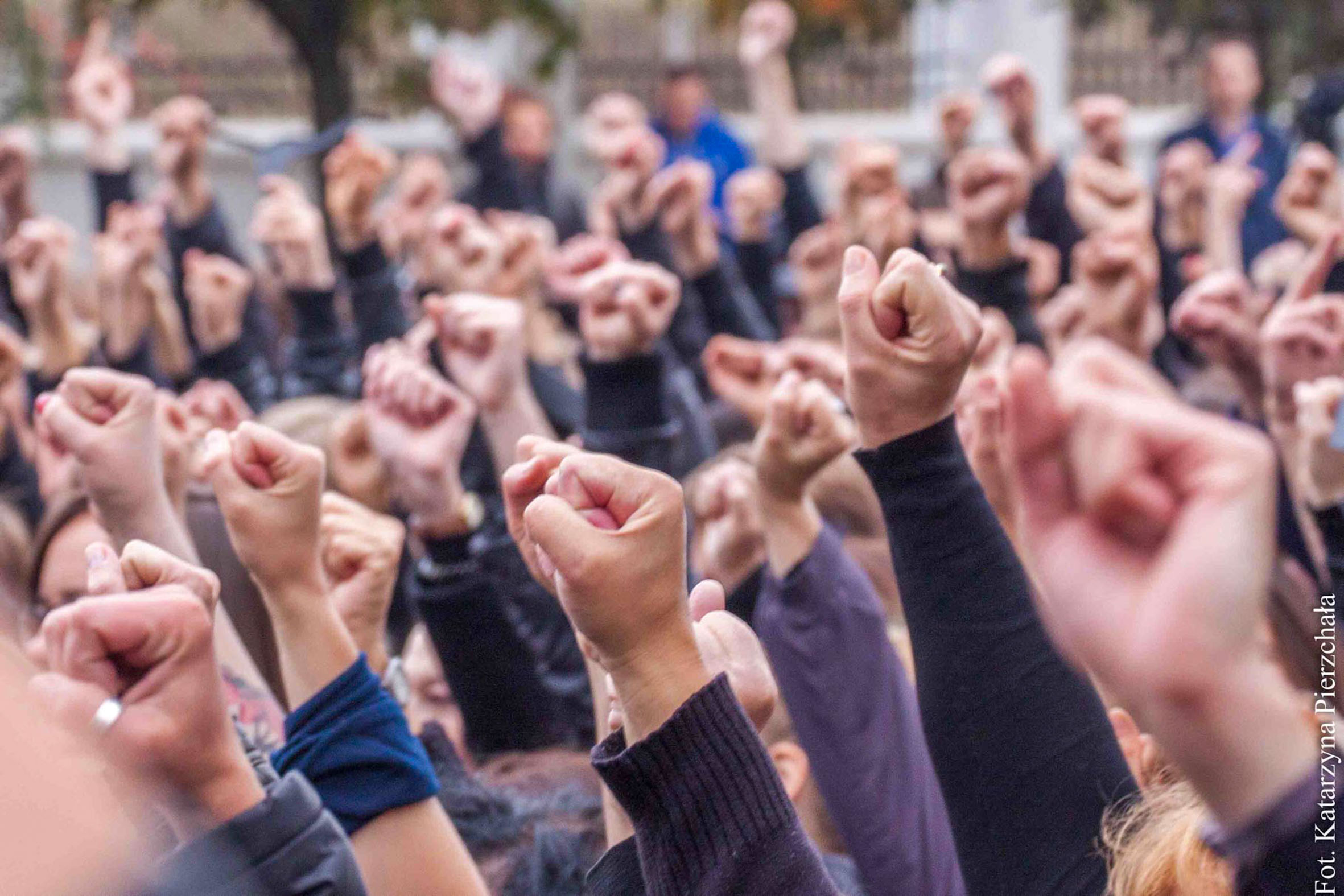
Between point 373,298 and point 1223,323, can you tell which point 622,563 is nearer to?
point 1223,323

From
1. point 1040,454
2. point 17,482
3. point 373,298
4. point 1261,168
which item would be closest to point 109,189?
point 373,298

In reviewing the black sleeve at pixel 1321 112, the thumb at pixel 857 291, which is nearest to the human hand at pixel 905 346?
the thumb at pixel 857 291

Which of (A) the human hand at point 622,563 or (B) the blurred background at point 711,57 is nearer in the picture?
(A) the human hand at point 622,563

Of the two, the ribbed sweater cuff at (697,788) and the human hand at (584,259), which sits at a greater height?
the ribbed sweater cuff at (697,788)

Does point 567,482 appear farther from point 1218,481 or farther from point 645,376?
point 645,376

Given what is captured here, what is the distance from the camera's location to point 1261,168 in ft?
15.8

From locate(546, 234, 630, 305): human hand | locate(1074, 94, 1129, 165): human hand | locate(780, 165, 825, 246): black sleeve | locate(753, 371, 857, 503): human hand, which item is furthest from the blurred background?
locate(753, 371, 857, 503): human hand

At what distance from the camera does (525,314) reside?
3.62m

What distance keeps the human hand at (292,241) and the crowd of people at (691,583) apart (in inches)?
5.4

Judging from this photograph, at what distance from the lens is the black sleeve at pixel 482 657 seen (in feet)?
6.14

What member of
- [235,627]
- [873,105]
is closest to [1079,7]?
[873,105]

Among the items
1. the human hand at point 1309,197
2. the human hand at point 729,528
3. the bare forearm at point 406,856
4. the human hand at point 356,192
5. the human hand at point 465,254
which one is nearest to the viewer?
the bare forearm at point 406,856

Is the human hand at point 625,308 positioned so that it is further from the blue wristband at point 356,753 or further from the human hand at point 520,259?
the blue wristband at point 356,753

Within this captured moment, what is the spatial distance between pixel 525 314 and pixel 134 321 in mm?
883
